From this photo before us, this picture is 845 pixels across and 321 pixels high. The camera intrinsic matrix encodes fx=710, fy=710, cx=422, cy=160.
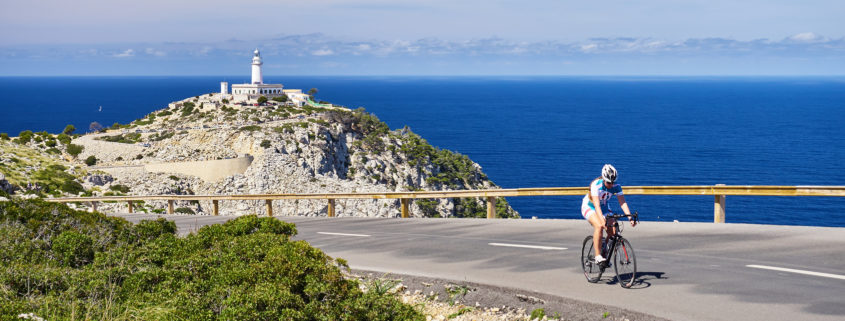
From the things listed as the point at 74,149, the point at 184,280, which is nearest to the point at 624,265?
the point at 184,280

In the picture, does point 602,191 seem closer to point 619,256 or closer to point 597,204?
point 597,204

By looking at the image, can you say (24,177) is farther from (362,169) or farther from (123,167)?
(362,169)

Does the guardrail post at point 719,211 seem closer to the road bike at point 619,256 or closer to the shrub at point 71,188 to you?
the road bike at point 619,256

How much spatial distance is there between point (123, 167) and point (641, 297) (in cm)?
5871

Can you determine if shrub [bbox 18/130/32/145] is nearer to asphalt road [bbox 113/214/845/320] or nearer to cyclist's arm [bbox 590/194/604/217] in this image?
asphalt road [bbox 113/214/845/320]

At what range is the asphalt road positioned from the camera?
8172 mm

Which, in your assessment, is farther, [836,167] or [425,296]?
[836,167]

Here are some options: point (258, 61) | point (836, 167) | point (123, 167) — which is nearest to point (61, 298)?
point (123, 167)

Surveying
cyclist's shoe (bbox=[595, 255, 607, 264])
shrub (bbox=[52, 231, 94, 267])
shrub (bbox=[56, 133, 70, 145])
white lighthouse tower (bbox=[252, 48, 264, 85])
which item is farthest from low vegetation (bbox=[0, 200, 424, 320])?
white lighthouse tower (bbox=[252, 48, 264, 85])

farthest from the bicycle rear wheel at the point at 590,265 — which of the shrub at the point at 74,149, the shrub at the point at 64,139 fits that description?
the shrub at the point at 64,139

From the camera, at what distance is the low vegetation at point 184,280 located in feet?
26.0

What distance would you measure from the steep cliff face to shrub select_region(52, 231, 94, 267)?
119 ft

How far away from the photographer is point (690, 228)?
13039 millimetres

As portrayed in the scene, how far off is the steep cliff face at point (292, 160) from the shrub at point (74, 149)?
643mm
